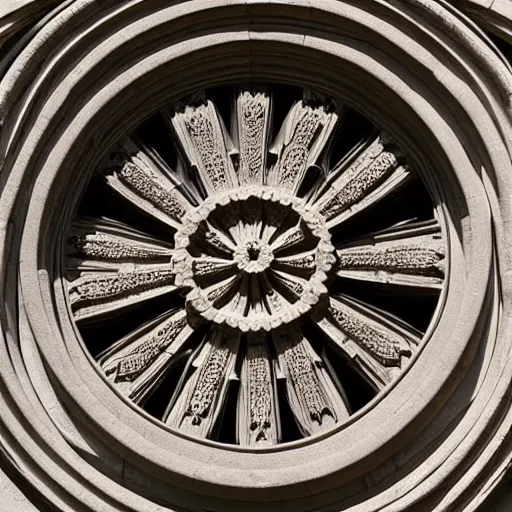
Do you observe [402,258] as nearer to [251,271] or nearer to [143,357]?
[251,271]

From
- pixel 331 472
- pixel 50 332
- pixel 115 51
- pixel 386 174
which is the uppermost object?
pixel 115 51

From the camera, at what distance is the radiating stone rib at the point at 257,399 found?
1261 centimetres

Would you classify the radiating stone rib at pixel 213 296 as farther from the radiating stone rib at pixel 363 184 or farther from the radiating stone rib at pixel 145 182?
the radiating stone rib at pixel 363 184

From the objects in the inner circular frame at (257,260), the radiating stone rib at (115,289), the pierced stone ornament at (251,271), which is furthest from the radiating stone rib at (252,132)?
the radiating stone rib at (115,289)

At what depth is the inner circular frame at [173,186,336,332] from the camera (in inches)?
506

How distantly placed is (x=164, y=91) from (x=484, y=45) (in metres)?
2.45

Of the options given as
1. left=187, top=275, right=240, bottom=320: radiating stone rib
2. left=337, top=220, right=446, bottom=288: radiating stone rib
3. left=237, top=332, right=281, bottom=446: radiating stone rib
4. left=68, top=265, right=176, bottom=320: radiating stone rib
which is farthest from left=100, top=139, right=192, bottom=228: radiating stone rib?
left=337, top=220, right=446, bottom=288: radiating stone rib

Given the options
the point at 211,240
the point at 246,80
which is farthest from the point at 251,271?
the point at 246,80

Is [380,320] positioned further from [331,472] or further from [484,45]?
[484,45]

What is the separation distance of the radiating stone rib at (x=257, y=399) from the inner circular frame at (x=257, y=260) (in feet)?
0.57

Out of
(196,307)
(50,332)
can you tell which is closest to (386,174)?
(196,307)

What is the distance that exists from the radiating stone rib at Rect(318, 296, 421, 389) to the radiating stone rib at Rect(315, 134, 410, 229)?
687 millimetres

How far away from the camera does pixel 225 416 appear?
42.6 ft

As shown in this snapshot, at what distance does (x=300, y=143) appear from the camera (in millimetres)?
13297
